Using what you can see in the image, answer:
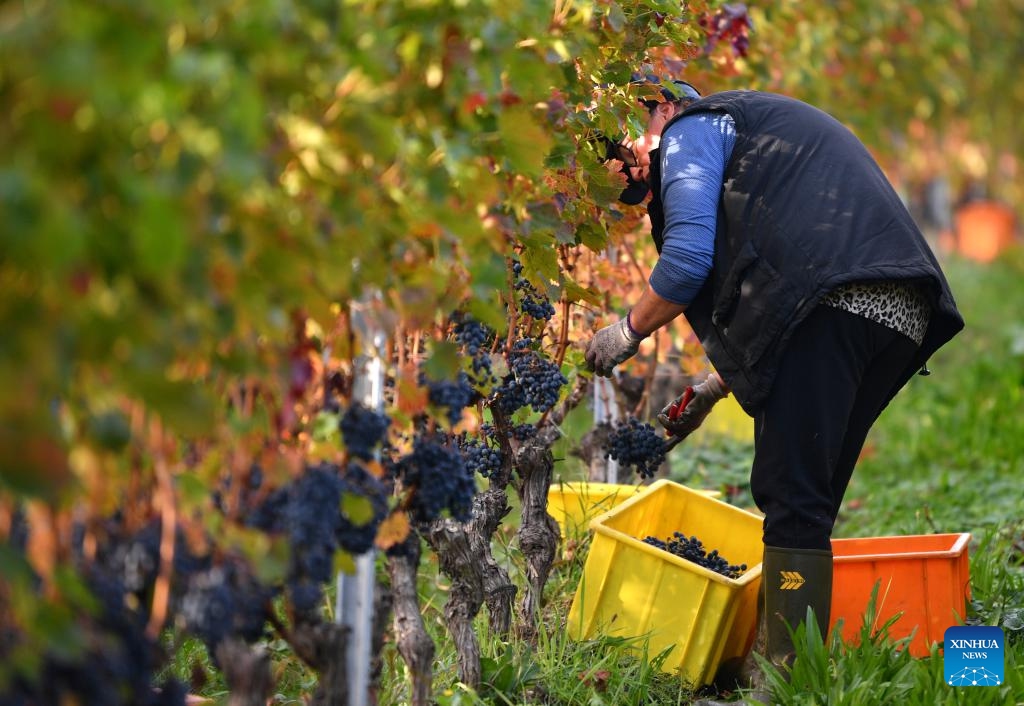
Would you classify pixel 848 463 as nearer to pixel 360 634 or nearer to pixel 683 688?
pixel 683 688

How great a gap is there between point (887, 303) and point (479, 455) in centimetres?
107

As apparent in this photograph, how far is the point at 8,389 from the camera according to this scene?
139 cm

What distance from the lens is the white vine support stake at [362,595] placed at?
2.20 m

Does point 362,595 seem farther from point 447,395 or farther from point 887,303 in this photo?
point 887,303

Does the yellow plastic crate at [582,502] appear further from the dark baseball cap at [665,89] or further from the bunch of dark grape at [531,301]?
the dark baseball cap at [665,89]

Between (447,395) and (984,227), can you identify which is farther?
(984,227)

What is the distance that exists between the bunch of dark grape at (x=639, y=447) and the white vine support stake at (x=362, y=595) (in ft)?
4.11

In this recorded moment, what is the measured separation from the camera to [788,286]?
9.37 feet

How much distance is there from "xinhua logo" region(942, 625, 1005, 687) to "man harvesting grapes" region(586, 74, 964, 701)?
0.99 feet

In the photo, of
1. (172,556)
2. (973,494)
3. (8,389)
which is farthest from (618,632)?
(973,494)

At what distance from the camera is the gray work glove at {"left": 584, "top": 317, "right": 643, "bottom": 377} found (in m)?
3.09

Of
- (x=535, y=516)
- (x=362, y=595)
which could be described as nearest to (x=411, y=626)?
(x=362, y=595)

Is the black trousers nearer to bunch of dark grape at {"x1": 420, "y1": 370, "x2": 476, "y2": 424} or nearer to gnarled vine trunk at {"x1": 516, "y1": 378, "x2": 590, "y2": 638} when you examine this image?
gnarled vine trunk at {"x1": 516, "y1": 378, "x2": 590, "y2": 638}

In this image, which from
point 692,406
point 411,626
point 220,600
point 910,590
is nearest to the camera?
point 220,600
